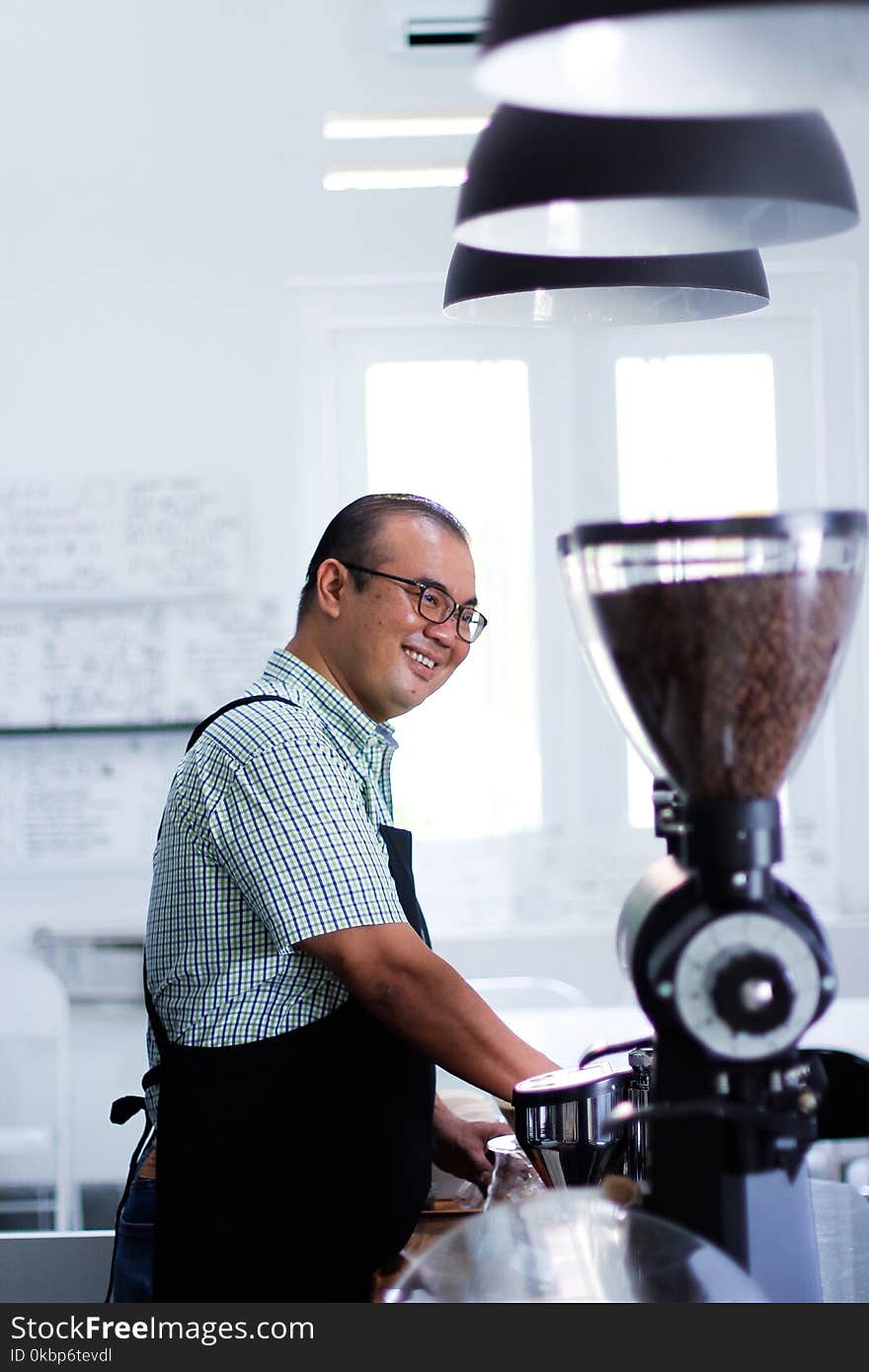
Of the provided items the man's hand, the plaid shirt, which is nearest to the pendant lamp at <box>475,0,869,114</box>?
the plaid shirt

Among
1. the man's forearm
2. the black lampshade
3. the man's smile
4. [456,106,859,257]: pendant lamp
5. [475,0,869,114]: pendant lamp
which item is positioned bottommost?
the man's forearm

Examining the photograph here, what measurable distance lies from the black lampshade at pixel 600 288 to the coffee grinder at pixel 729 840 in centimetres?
69

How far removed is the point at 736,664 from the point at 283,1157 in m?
0.90

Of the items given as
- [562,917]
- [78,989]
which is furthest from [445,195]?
[78,989]

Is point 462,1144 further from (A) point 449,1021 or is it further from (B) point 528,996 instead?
(B) point 528,996

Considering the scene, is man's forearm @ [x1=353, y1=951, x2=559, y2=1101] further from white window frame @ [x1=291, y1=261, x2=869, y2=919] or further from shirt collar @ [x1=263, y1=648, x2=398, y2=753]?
white window frame @ [x1=291, y1=261, x2=869, y2=919]

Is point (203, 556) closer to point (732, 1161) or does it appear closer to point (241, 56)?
point (241, 56)

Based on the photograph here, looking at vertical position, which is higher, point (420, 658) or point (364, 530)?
point (364, 530)

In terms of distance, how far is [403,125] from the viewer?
3793mm

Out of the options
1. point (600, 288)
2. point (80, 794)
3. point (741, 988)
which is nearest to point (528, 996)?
point (80, 794)

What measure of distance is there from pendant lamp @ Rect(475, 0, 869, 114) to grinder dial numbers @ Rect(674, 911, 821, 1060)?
0.41m

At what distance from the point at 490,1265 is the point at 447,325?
10.9 ft

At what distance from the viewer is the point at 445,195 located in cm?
382

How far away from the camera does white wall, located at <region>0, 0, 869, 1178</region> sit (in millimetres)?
3783
